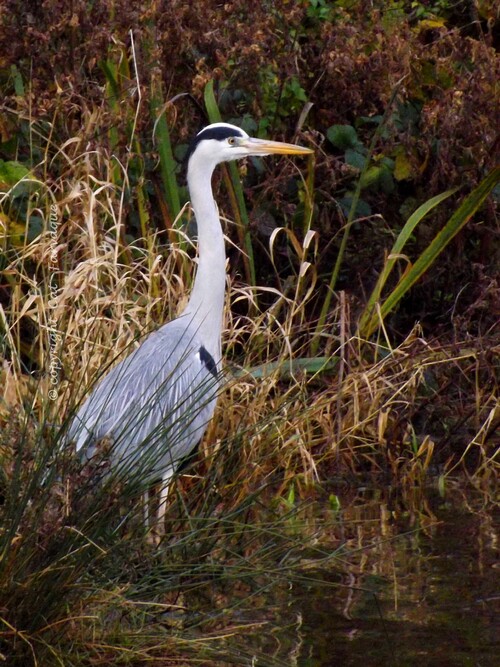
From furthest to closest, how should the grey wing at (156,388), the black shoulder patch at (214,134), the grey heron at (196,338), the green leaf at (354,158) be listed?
1. the green leaf at (354,158)
2. the black shoulder patch at (214,134)
3. the grey heron at (196,338)
4. the grey wing at (156,388)

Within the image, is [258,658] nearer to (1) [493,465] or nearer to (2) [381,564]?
(2) [381,564]

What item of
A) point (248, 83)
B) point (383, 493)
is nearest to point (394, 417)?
point (383, 493)

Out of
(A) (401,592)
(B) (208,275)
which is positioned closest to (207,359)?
(B) (208,275)

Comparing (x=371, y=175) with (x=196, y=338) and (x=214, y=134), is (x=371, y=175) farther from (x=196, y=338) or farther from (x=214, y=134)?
(x=196, y=338)

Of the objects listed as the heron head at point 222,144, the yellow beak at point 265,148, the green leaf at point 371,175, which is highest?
the heron head at point 222,144

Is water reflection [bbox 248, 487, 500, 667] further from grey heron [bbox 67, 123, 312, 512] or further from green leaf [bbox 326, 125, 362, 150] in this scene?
green leaf [bbox 326, 125, 362, 150]

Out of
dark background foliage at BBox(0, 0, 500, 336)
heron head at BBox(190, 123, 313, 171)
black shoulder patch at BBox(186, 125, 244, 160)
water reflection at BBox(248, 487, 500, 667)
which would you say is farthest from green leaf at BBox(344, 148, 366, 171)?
water reflection at BBox(248, 487, 500, 667)

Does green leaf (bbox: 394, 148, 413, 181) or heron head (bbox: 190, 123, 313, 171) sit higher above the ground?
heron head (bbox: 190, 123, 313, 171)

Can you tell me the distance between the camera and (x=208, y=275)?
16.3ft

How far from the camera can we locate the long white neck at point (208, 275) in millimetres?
4965

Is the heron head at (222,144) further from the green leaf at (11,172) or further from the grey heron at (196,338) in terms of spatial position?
the green leaf at (11,172)

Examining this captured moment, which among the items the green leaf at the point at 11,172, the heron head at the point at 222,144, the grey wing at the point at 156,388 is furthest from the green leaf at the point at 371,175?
the grey wing at the point at 156,388

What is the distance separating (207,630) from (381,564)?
41.9 inches

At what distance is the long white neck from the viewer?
4965 mm
